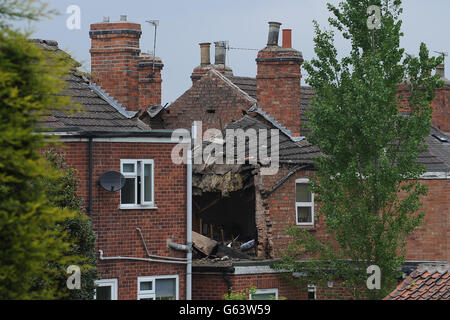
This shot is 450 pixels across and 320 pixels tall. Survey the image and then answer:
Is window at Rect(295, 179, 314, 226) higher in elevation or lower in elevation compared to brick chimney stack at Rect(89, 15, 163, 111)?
lower

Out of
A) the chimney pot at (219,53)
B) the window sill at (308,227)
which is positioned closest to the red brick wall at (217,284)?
the window sill at (308,227)

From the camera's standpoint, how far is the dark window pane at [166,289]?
29906 millimetres

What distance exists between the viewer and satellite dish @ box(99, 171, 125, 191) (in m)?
28.4

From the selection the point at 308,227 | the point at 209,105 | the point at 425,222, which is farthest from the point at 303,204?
the point at 209,105

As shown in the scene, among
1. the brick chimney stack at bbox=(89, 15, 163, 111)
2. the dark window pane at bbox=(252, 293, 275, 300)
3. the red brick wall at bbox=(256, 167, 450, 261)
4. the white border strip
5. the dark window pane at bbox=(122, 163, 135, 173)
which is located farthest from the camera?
the red brick wall at bbox=(256, 167, 450, 261)

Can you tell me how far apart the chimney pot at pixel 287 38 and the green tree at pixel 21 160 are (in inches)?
849

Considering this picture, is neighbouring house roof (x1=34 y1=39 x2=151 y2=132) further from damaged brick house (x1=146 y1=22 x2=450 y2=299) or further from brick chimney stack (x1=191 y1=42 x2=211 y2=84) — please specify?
brick chimney stack (x1=191 y1=42 x2=211 y2=84)

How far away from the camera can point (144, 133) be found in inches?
1157

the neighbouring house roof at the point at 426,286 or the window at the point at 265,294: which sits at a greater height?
the neighbouring house roof at the point at 426,286

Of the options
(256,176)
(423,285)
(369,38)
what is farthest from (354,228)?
(423,285)

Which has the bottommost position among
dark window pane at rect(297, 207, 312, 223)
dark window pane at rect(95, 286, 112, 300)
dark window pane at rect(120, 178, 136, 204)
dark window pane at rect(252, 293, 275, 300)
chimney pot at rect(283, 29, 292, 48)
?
dark window pane at rect(252, 293, 275, 300)

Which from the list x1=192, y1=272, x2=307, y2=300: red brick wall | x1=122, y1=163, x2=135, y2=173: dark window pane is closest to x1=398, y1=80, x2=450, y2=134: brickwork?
x1=192, y1=272, x2=307, y2=300: red brick wall

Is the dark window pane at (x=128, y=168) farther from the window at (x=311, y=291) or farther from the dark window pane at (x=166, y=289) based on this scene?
the window at (x=311, y=291)

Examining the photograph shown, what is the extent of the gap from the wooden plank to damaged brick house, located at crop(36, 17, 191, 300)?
2.59m
